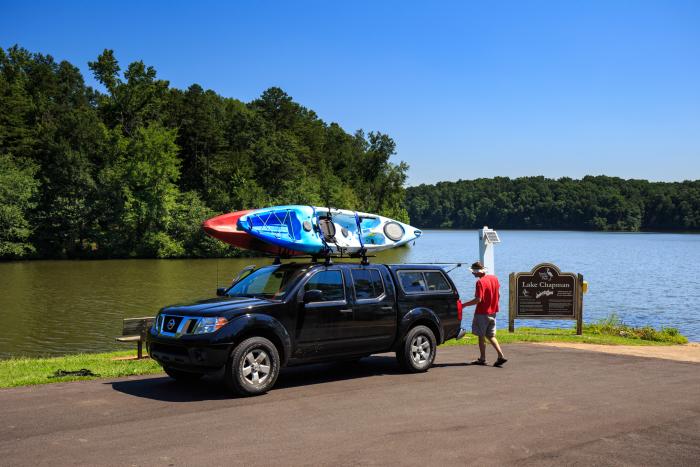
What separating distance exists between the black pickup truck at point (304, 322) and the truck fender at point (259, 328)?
0.01 meters

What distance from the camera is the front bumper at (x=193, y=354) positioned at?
890cm

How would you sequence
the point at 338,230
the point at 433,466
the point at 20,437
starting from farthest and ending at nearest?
1. the point at 338,230
2. the point at 20,437
3. the point at 433,466

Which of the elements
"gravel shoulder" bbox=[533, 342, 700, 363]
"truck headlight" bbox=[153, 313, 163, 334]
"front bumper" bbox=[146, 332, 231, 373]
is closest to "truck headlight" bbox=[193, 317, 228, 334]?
"front bumper" bbox=[146, 332, 231, 373]

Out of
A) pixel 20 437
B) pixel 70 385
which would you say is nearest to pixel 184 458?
pixel 20 437

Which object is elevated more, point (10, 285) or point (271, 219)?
point (271, 219)

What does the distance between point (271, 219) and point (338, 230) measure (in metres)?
1.69

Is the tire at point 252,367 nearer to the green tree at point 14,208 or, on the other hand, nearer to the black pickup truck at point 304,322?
the black pickup truck at point 304,322

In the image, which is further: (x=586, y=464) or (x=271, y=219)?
(x=271, y=219)

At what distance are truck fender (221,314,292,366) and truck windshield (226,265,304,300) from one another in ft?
1.74

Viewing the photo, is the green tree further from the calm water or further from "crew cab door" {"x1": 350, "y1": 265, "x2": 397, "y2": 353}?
"crew cab door" {"x1": 350, "y1": 265, "x2": 397, "y2": 353}

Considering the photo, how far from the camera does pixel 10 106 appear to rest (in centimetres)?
7462

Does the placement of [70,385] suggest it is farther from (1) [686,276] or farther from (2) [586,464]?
(1) [686,276]

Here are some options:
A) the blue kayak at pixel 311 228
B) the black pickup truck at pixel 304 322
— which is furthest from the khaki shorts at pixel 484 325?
the blue kayak at pixel 311 228

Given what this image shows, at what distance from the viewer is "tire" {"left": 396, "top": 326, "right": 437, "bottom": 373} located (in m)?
11.1
